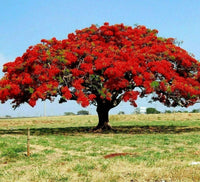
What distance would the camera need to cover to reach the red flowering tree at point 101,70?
877 inches

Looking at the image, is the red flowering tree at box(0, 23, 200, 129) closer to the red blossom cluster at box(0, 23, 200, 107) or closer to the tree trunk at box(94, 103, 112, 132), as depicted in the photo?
the red blossom cluster at box(0, 23, 200, 107)

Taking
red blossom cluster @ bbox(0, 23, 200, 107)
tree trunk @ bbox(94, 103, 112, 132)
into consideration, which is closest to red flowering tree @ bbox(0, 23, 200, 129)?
red blossom cluster @ bbox(0, 23, 200, 107)

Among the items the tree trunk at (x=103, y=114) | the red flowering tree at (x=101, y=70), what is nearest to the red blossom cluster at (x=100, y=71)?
the red flowering tree at (x=101, y=70)

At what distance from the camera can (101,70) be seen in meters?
23.0

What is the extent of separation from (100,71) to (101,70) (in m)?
0.82

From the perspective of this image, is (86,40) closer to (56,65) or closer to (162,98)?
(56,65)

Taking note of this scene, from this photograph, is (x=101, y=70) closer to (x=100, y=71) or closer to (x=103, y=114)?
(x=100, y=71)

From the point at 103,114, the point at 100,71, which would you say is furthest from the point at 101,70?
the point at 103,114

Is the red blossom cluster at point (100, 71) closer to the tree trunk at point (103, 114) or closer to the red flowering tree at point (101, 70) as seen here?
the red flowering tree at point (101, 70)

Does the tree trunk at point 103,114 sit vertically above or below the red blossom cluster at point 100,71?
below

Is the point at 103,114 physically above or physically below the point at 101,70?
below

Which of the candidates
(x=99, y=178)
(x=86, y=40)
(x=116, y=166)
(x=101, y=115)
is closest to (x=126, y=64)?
(x=86, y=40)

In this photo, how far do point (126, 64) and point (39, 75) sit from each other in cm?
622

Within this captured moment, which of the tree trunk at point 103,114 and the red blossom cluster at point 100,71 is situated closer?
the red blossom cluster at point 100,71
